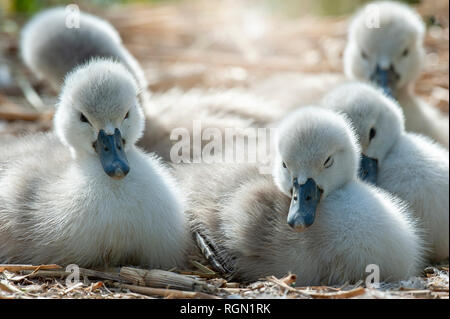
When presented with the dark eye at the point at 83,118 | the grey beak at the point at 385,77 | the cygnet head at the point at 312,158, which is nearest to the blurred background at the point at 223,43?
the grey beak at the point at 385,77

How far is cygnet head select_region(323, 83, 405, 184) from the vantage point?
3936mm

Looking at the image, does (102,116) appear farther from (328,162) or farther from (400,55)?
(400,55)

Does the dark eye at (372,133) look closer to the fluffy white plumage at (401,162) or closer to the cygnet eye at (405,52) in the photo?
the fluffy white plumage at (401,162)

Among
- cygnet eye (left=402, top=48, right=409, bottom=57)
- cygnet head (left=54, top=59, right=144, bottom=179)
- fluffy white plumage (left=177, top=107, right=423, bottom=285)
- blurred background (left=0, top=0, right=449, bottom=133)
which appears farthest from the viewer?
blurred background (left=0, top=0, right=449, bottom=133)

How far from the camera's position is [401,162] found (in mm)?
3988

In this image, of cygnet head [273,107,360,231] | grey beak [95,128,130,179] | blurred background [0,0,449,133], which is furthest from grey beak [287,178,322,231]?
blurred background [0,0,449,133]

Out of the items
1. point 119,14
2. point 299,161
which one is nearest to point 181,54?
point 119,14

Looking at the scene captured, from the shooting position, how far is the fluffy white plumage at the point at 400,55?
4.86m

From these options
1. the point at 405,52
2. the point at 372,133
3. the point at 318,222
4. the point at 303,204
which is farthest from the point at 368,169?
the point at 405,52

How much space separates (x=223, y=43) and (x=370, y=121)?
12.0ft

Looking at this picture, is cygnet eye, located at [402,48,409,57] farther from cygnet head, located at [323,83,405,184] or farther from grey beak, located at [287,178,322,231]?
grey beak, located at [287,178,322,231]

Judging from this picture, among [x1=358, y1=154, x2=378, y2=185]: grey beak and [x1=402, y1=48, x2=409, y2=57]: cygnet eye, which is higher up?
[x1=402, y1=48, x2=409, y2=57]: cygnet eye

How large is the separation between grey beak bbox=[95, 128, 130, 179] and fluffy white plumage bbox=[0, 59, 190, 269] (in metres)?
0.04
